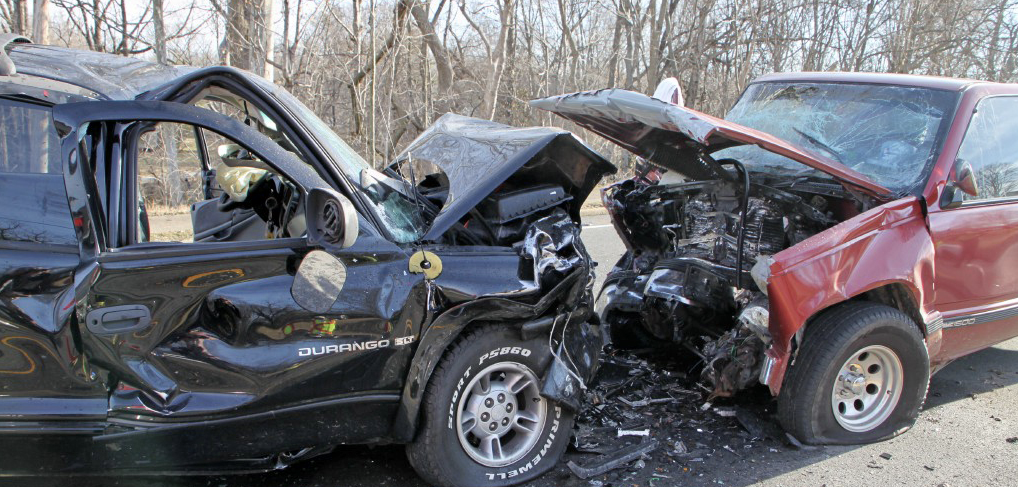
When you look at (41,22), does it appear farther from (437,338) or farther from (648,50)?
(648,50)

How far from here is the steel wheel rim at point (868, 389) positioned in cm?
357

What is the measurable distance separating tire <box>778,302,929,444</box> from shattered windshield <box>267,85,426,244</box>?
2139mm

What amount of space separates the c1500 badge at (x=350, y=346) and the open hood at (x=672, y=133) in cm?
168

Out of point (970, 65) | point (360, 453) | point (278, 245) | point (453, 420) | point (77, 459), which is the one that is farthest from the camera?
point (970, 65)

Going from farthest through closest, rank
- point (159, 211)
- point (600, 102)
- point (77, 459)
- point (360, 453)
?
point (159, 211) → point (600, 102) → point (360, 453) → point (77, 459)

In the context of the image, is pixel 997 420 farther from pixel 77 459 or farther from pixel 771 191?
pixel 77 459

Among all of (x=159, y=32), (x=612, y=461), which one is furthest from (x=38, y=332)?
(x=159, y=32)

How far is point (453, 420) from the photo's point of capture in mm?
2904

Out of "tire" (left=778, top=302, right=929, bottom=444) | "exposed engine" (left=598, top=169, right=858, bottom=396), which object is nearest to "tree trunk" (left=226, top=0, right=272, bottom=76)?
"exposed engine" (left=598, top=169, right=858, bottom=396)

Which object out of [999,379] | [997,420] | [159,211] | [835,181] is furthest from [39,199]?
[159,211]

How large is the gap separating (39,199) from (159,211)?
9.08m

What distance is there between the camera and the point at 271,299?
2578 mm

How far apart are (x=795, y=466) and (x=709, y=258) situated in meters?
1.38

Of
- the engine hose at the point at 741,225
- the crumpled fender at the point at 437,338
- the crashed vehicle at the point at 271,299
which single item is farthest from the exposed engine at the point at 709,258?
the crumpled fender at the point at 437,338
